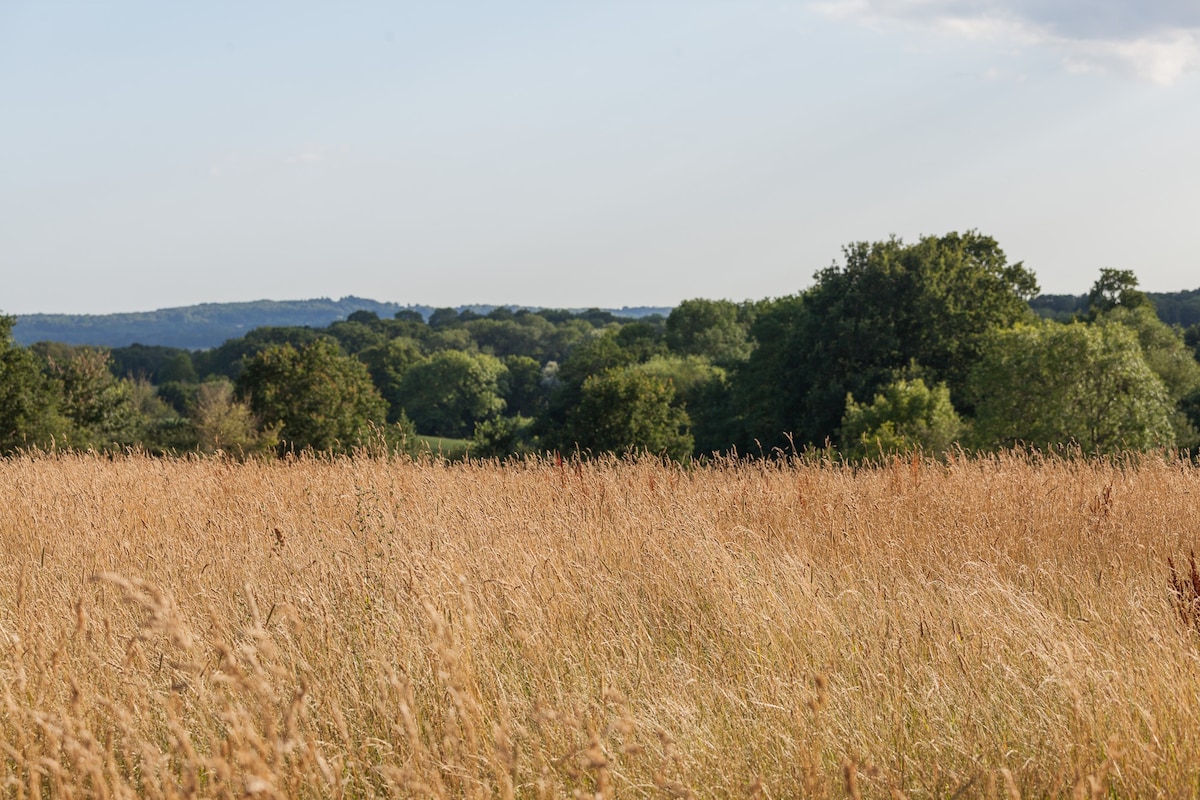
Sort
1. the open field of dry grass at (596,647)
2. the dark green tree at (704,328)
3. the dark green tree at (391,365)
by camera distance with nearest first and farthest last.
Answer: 1. the open field of dry grass at (596,647)
2. the dark green tree at (704,328)
3. the dark green tree at (391,365)

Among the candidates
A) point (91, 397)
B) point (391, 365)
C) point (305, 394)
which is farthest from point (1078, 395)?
point (391, 365)

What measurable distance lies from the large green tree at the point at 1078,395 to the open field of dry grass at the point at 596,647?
890 inches

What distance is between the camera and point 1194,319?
83375 mm

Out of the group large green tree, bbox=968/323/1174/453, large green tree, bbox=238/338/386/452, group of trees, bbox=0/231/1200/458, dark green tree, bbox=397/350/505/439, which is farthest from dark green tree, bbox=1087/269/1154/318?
dark green tree, bbox=397/350/505/439

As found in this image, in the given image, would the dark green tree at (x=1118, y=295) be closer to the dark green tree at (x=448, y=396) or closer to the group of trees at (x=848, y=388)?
the group of trees at (x=848, y=388)

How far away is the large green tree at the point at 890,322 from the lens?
1469 inches

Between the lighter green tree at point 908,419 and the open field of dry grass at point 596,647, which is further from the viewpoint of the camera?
the lighter green tree at point 908,419

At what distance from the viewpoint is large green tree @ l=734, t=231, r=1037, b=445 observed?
37312 millimetres

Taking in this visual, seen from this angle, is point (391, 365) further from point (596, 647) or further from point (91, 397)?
point (596, 647)

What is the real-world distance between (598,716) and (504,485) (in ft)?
16.1

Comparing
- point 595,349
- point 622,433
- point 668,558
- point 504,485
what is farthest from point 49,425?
point 595,349

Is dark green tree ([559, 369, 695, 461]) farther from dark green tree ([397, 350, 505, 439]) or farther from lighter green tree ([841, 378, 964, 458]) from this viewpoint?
dark green tree ([397, 350, 505, 439])

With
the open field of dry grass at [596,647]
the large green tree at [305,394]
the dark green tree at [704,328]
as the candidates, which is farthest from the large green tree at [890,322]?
the dark green tree at [704,328]

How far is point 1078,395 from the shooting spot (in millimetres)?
27750
